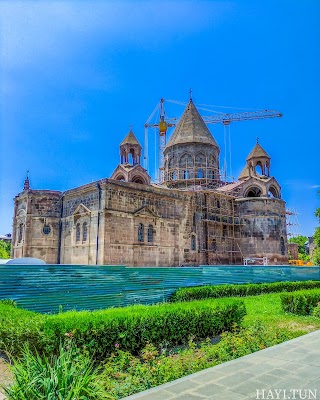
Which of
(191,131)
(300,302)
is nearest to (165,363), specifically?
(300,302)

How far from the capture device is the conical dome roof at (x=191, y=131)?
36.3 m

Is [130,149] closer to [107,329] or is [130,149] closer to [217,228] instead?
[217,228]

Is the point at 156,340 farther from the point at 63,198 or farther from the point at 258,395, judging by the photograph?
the point at 63,198

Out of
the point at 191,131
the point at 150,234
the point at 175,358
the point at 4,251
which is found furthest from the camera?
the point at 4,251

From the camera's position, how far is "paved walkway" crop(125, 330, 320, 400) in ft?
14.5

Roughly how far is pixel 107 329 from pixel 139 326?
2.53 ft

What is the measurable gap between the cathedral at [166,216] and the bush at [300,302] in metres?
12.1

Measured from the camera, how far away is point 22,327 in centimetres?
656

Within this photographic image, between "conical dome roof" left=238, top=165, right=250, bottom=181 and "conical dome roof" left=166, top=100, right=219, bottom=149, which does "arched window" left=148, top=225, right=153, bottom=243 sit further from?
"conical dome roof" left=238, top=165, right=250, bottom=181

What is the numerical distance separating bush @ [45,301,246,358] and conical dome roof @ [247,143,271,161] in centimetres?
2659

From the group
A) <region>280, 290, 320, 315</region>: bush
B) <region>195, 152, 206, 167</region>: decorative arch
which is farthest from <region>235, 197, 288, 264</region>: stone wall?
<region>280, 290, 320, 315</region>: bush

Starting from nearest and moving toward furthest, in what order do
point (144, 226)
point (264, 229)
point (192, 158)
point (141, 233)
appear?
point (141, 233), point (144, 226), point (264, 229), point (192, 158)

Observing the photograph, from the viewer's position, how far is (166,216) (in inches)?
1035

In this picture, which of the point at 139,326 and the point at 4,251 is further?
the point at 4,251
